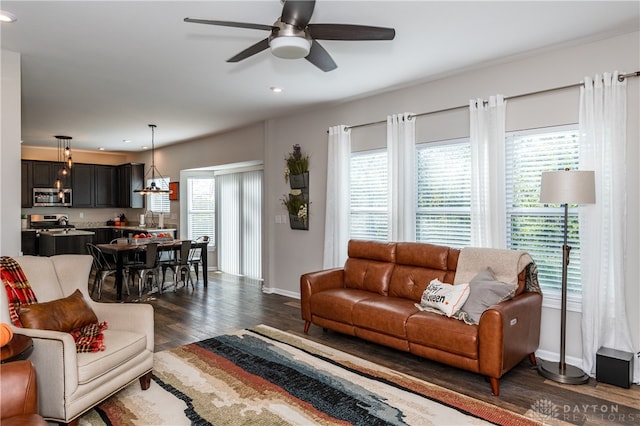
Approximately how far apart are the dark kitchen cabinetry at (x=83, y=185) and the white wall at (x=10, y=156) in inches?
254

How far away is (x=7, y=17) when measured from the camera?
2.95 meters

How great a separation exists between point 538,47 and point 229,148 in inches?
208

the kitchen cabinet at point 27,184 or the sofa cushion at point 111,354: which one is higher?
the kitchen cabinet at point 27,184

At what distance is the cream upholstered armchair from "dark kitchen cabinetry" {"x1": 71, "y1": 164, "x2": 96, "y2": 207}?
23.7 feet

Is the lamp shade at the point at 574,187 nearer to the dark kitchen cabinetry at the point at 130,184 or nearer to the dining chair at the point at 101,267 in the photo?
the dining chair at the point at 101,267

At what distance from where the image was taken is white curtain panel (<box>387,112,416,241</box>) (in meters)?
4.63

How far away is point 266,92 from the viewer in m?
4.95

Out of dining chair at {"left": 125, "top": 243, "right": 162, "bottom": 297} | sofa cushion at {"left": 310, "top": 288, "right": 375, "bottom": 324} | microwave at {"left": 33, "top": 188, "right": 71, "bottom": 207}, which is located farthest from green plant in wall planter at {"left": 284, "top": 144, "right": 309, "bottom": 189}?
microwave at {"left": 33, "top": 188, "right": 71, "bottom": 207}

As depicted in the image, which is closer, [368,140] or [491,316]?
[491,316]

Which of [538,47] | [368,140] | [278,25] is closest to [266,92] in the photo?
[368,140]

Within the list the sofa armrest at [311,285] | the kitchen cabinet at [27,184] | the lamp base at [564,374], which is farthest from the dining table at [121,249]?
the lamp base at [564,374]

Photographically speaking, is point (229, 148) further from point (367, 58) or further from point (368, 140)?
point (367, 58)

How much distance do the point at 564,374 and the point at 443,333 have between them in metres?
1.04

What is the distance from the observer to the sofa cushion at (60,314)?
254cm
